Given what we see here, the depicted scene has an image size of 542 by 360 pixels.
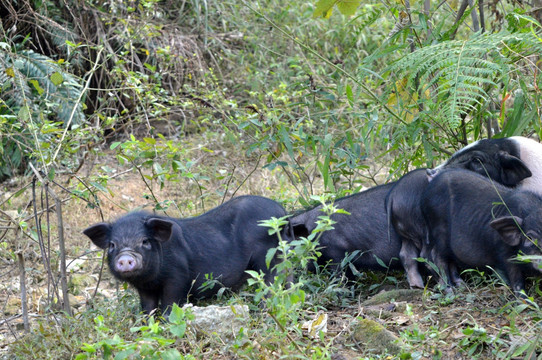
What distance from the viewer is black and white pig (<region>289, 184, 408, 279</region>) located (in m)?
4.77

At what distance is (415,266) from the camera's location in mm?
4578

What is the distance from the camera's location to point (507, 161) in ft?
15.6

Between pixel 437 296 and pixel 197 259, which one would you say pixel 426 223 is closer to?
pixel 437 296

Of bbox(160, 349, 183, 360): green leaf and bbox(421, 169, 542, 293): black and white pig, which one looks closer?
bbox(160, 349, 183, 360): green leaf

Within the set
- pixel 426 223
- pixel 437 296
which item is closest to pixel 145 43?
pixel 426 223

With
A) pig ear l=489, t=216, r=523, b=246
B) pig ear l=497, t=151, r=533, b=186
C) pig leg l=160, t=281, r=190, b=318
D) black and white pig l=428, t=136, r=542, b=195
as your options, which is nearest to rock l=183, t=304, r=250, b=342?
pig leg l=160, t=281, r=190, b=318

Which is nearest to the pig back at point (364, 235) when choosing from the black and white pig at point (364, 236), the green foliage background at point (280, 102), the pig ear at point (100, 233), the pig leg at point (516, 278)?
the black and white pig at point (364, 236)

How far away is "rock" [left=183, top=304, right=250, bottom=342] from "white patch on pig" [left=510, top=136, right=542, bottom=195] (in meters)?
2.08

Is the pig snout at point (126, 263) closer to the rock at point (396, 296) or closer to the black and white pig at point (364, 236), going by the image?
the black and white pig at point (364, 236)

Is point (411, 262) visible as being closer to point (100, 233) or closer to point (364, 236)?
point (364, 236)

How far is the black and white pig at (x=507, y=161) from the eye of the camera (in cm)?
474

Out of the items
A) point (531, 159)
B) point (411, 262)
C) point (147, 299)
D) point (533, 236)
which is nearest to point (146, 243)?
point (147, 299)

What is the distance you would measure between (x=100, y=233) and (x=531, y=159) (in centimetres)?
278

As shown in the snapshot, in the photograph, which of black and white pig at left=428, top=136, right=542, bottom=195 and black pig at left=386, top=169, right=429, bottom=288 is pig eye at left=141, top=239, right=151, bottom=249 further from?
black and white pig at left=428, top=136, right=542, bottom=195
